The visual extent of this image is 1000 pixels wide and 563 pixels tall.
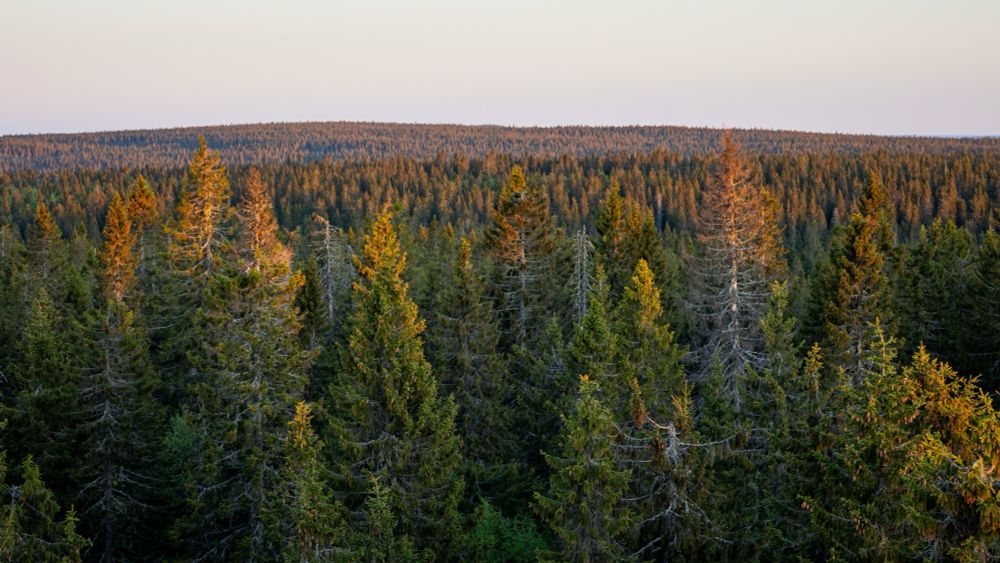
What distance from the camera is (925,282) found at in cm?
3762

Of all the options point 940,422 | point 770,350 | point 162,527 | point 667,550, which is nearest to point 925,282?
point 770,350

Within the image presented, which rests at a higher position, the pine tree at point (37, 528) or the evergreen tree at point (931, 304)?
the evergreen tree at point (931, 304)

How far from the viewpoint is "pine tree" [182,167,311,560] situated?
Answer: 68.5 feet

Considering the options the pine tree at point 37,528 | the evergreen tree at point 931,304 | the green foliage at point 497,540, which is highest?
the evergreen tree at point 931,304

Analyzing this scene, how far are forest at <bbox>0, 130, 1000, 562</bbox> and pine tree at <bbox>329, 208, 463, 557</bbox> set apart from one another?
0.07m

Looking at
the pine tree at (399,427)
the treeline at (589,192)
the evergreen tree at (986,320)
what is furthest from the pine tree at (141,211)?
the treeline at (589,192)

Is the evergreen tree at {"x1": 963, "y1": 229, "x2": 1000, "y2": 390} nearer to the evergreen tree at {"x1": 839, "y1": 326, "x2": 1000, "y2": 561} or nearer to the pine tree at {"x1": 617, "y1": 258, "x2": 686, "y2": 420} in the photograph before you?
the pine tree at {"x1": 617, "y1": 258, "x2": 686, "y2": 420}

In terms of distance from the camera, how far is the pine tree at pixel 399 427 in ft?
63.5

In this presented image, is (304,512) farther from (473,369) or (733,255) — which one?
(733,255)

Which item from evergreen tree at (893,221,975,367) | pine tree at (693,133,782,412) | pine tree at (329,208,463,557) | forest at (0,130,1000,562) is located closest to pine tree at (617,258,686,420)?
forest at (0,130,1000,562)

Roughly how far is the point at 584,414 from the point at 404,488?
20.3 ft

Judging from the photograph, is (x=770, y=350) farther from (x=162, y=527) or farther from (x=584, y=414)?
(x=162, y=527)

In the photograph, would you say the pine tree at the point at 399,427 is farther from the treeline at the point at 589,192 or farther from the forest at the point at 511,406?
the treeline at the point at 589,192

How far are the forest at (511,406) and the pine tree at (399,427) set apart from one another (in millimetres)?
73
